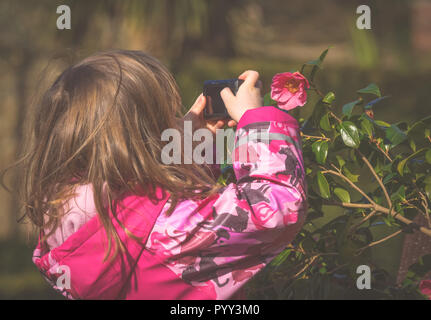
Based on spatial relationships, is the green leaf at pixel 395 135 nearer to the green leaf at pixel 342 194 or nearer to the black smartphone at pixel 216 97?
the green leaf at pixel 342 194

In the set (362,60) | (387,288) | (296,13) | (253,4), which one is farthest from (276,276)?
(296,13)

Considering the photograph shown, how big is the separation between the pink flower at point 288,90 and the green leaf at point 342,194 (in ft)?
0.90

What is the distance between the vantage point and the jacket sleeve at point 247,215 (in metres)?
1.31

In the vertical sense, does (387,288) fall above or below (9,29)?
below

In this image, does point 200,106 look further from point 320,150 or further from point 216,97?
point 320,150

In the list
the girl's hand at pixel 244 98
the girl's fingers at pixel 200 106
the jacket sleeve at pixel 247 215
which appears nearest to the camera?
the jacket sleeve at pixel 247 215

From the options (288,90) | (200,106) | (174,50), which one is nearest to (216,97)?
(200,106)

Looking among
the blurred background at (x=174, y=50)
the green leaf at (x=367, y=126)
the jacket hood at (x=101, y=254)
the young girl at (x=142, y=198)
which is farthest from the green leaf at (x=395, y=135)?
the blurred background at (x=174, y=50)

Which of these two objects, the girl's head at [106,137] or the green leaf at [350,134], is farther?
the green leaf at [350,134]

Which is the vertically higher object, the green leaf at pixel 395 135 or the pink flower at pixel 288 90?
the pink flower at pixel 288 90

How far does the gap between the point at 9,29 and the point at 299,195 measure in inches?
196

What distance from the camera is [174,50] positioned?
6387 millimetres
